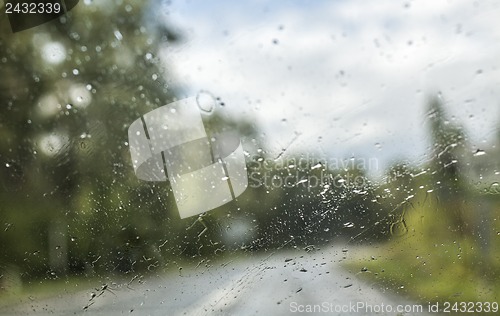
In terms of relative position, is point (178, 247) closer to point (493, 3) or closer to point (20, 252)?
point (20, 252)

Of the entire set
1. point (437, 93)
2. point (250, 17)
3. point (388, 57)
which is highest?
point (250, 17)

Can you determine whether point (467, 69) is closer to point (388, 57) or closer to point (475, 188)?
point (388, 57)

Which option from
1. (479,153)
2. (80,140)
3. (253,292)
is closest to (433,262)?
(479,153)

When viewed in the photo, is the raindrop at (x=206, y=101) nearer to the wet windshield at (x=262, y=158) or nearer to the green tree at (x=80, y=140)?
the wet windshield at (x=262, y=158)

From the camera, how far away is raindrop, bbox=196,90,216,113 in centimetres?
235

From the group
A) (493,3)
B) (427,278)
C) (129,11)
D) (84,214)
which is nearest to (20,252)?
(84,214)

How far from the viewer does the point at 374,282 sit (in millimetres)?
2328

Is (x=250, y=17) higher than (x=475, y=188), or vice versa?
(x=250, y=17)

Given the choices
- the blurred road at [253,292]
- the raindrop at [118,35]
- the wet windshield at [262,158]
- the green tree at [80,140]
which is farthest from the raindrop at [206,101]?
the blurred road at [253,292]

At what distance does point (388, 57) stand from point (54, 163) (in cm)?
146

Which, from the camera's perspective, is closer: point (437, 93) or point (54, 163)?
point (437, 93)

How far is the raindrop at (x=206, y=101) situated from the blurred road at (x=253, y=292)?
2.09ft

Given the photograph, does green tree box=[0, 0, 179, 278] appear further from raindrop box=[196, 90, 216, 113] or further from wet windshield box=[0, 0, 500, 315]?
raindrop box=[196, 90, 216, 113]

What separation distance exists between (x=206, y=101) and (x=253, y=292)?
2.65 ft
